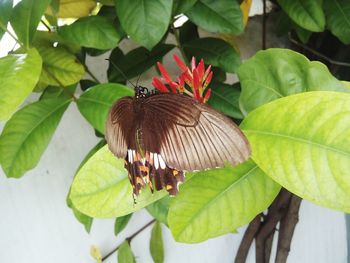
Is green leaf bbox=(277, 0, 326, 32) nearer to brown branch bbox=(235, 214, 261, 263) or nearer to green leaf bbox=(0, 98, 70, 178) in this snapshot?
green leaf bbox=(0, 98, 70, 178)

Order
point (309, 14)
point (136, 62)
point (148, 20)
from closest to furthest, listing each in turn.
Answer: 1. point (148, 20)
2. point (309, 14)
3. point (136, 62)

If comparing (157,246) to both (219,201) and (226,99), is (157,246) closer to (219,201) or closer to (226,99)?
(226,99)

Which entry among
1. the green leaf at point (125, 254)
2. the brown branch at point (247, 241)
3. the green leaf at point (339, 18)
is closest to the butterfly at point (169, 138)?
the green leaf at point (339, 18)

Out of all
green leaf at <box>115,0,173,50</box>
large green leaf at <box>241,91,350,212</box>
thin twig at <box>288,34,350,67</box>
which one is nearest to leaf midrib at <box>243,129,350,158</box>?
large green leaf at <box>241,91,350,212</box>

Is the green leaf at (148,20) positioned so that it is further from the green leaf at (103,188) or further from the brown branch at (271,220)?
the brown branch at (271,220)

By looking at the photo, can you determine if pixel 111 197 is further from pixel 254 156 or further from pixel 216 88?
pixel 216 88

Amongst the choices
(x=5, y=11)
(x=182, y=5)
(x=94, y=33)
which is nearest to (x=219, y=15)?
(x=182, y=5)
